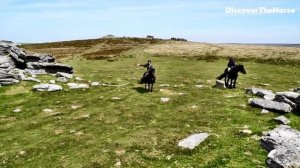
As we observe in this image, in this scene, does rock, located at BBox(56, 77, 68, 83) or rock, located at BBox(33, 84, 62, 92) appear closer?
rock, located at BBox(33, 84, 62, 92)

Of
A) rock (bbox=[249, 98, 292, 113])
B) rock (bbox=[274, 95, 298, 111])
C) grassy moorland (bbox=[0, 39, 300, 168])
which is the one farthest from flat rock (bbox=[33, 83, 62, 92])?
rock (bbox=[274, 95, 298, 111])

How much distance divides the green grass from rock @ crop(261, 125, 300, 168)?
Answer: 82cm

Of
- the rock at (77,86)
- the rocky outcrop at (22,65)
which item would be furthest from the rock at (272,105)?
the rocky outcrop at (22,65)

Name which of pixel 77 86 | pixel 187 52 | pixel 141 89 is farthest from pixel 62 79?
pixel 187 52

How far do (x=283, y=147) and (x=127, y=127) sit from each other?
9869mm

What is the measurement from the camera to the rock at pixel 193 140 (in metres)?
18.6

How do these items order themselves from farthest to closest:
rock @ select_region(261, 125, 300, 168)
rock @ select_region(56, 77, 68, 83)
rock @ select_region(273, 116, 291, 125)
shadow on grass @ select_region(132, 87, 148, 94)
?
rock @ select_region(56, 77, 68, 83) < shadow on grass @ select_region(132, 87, 148, 94) < rock @ select_region(273, 116, 291, 125) < rock @ select_region(261, 125, 300, 168)

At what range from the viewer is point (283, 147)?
15164 millimetres

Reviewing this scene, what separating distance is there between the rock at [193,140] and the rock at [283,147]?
3.01 m

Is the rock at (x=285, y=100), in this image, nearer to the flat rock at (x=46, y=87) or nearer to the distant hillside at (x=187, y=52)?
the flat rock at (x=46, y=87)

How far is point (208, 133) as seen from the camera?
66.5 ft

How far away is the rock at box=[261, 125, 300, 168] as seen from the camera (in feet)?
45.7

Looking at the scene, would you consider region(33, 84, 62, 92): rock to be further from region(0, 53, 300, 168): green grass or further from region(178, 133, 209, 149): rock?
region(178, 133, 209, 149): rock

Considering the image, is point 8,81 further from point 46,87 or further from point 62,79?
point 62,79
